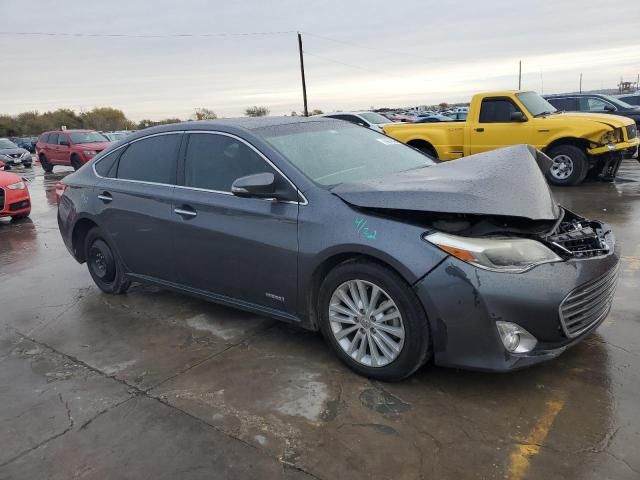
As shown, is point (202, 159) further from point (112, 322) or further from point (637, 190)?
point (637, 190)

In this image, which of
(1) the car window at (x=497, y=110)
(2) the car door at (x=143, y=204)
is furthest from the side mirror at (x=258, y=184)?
(1) the car window at (x=497, y=110)

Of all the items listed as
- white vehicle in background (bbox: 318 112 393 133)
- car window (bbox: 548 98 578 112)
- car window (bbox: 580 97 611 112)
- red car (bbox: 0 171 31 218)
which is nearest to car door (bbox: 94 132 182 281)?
red car (bbox: 0 171 31 218)

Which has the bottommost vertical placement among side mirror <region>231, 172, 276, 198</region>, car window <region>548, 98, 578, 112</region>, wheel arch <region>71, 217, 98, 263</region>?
wheel arch <region>71, 217, 98, 263</region>

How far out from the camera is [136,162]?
468cm

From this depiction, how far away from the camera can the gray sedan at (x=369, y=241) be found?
2857mm

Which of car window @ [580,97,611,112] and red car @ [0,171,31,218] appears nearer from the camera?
red car @ [0,171,31,218]

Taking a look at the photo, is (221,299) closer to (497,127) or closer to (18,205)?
(18,205)

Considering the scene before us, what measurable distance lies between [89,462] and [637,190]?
31.5ft

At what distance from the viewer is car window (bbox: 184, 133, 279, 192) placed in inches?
149

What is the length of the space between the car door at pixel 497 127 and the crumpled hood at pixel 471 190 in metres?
6.94

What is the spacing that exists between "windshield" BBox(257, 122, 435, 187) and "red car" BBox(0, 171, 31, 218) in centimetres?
762

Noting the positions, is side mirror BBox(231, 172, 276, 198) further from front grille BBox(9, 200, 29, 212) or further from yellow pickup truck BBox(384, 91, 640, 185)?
front grille BBox(9, 200, 29, 212)

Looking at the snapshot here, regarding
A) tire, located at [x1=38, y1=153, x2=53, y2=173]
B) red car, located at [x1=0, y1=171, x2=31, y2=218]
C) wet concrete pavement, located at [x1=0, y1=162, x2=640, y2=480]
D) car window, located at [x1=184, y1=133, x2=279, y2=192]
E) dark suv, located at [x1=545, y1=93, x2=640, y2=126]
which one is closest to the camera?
wet concrete pavement, located at [x1=0, y1=162, x2=640, y2=480]

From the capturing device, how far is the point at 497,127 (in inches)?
408
